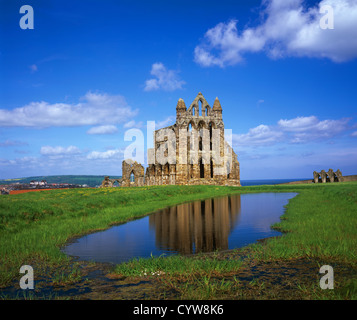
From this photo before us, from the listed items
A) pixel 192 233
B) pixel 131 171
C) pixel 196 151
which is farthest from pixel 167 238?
pixel 131 171

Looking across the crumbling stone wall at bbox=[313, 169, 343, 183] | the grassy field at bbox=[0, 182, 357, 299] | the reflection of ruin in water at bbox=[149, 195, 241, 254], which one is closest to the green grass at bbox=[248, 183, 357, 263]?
the grassy field at bbox=[0, 182, 357, 299]

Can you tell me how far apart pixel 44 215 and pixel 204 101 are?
150 feet

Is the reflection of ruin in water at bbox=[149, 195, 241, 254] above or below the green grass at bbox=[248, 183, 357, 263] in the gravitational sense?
below

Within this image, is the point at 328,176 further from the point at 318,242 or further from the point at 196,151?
the point at 318,242

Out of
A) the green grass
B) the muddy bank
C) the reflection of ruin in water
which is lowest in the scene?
the reflection of ruin in water

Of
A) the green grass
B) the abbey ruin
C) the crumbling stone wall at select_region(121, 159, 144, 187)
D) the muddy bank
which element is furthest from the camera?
the crumbling stone wall at select_region(121, 159, 144, 187)

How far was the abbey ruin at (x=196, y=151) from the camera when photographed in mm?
52531

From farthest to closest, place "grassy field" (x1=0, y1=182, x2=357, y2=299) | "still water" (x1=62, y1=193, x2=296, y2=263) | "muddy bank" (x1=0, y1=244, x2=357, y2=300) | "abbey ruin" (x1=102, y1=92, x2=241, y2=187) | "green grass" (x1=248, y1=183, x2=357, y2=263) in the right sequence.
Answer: "abbey ruin" (x1=102, y1=92, x2=241, y2=187), "still water" (x1=62, y1=193, x2=296, y2=263), "green grass" (x1=248, y1=183, x2=357, y2=263), "grassy field" (x1=0, y1=182, x2=357, y2=299), "muddy bank" (x1=0, y1=244, x2=357, y2=300)

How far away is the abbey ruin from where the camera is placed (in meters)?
52.5

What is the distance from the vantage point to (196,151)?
5328 cm

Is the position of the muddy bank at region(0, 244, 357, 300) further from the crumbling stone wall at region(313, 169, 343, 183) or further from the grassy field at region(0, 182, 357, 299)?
the crumbling stone wall at region(313, 169, 343, 183)

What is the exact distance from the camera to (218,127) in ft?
180

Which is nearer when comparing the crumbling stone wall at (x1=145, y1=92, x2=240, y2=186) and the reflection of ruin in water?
the reflection of ruin in water
